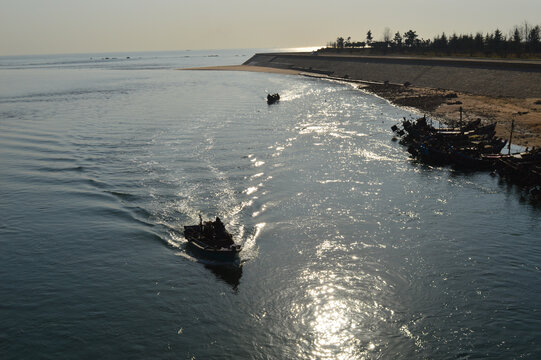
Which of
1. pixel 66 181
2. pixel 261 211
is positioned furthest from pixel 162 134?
pixel 261 211

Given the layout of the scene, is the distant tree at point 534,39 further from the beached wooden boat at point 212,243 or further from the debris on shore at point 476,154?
the beached wooden boat at point 212,243

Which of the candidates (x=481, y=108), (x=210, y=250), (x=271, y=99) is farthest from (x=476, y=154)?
(x=271, y=99)

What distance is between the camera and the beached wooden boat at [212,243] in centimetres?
3066

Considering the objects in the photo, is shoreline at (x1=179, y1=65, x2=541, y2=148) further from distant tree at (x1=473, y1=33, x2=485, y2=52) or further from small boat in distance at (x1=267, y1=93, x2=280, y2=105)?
distant tree at (x1=473, y1=33, x2=485, y2=52)

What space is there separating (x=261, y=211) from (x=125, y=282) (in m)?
14.7

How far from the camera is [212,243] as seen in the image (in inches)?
1252

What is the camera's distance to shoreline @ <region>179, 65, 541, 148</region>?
64.2m

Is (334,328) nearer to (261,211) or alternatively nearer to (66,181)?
(261,211)

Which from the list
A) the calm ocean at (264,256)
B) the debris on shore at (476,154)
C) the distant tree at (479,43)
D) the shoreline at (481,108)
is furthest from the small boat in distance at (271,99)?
the distant tree at (479,43)

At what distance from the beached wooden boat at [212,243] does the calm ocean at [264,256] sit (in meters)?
0.96

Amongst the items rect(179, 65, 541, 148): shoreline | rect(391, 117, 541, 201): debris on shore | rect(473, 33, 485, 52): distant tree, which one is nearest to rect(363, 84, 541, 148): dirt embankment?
rect(179, 65, 541, 148): shoreline

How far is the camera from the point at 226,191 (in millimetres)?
45125

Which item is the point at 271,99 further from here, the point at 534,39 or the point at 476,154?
the point at 534,39

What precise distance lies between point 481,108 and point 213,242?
224 feet
